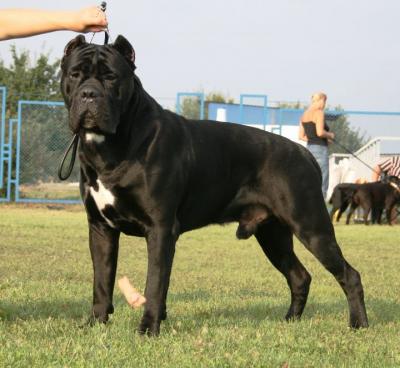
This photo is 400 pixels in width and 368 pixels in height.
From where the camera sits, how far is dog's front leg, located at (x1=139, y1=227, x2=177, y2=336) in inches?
181

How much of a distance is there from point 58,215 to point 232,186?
44.6 feet

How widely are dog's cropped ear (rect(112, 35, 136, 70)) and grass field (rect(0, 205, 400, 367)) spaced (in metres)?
1.53

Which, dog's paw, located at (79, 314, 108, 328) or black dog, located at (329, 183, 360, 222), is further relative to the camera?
black dog, located at (329, 183, 360, 222)

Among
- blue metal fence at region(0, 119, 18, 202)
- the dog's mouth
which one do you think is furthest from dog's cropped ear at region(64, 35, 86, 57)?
blue metal fence at region(0, 119, 18, 202)

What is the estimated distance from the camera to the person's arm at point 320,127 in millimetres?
13852

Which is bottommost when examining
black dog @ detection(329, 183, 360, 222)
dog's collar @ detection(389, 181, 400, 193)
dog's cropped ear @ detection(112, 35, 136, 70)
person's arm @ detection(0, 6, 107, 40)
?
black dog @ detection(329, 183, 360, 222)

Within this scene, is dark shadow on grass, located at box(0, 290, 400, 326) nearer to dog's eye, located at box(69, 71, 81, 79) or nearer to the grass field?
the grass field

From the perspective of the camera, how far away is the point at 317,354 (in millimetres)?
4301

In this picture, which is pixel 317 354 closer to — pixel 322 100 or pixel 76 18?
pixel 76 18

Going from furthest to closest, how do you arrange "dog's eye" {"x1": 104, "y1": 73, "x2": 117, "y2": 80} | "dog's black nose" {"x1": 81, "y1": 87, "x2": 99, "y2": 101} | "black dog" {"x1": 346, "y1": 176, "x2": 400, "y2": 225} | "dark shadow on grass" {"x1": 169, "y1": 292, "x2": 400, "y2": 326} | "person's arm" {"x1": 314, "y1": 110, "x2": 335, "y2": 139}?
"black dog" {"x1": 346, "y1": 176, "x2": 400, "y2": 225}, "person's arm" {"x1": 314, "y1": 110, "x2": 335, "y2": 139}, "dark shadow on grass" {"x1": 169, "y1": 292, "x2": 400, "y2": 326}, "dog's eye" {"x1": 104, "y1": 73, "x2": 117, "y2": 80}, "dog's black nose" {"x1": 81, "y1": 87, "x2": 99, "y2": 101}

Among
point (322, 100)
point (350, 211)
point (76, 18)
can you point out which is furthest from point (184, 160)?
point (350, 211)

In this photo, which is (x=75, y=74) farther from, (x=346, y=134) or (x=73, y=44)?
(x=346, y=134)

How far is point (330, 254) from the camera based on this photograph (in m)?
5.44

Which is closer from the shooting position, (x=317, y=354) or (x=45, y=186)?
(x=317, y=354)
